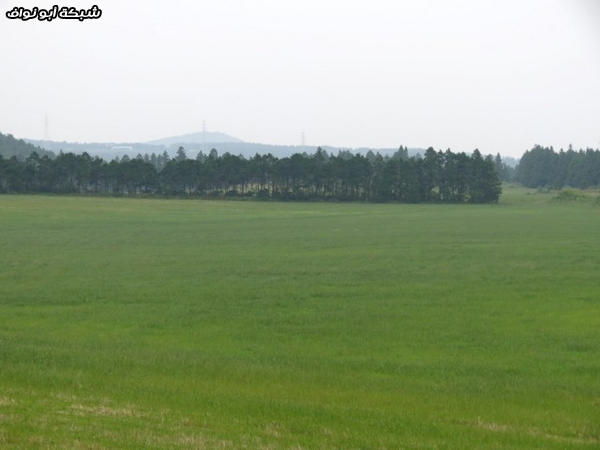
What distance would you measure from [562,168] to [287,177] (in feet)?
260

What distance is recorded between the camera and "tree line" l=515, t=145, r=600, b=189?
167m

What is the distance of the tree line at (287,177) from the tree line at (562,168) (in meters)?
46.9

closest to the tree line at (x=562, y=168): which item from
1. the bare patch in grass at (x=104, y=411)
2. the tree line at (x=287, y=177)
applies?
the tree line at (x=287, y=177)

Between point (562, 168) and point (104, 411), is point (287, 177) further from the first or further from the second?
point (104, 411)

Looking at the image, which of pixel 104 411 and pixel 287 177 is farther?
pixel 287 177

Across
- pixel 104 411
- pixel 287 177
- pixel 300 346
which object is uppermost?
pixel 287 177

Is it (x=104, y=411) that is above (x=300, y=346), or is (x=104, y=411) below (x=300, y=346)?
above

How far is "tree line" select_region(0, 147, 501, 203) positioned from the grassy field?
7704 centimetres

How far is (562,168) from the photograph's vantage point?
596 ft

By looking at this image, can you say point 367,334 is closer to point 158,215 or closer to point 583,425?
point 583,425

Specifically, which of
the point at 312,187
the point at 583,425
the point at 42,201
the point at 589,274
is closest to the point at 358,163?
the point at 312,187

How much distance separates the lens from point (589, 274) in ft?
117

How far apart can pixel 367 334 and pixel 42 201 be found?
8613 cm

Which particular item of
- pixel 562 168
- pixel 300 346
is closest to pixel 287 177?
pixel 562 168
